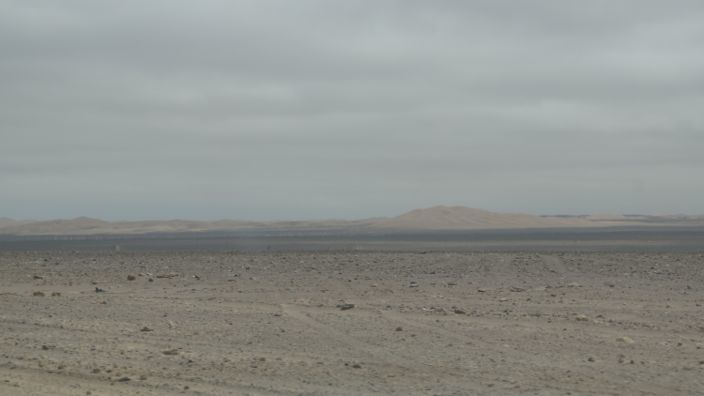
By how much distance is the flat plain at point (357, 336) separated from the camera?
1030 cm

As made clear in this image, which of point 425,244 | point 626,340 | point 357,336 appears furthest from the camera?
point 425,244

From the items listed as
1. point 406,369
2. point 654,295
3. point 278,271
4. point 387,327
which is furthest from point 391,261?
point 406,369

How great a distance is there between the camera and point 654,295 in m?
20.1

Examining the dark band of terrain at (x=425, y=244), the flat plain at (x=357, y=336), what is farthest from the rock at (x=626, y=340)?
the dark band of terrain at (x=425, y=244)

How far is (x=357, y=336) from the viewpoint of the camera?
548 inches

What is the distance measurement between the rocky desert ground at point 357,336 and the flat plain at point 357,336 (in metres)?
0.03

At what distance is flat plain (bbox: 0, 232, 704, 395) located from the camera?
10.3 metres

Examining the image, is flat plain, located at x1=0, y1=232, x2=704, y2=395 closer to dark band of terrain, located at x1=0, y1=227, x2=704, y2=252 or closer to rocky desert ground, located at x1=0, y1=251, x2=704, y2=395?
rocky desert ground, located at x1=0, y1=251, x2=704, y2=395

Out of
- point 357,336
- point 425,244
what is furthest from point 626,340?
point 425,244

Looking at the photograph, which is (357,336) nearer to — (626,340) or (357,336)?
(357,336)

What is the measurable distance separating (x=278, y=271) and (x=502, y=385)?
21100mm

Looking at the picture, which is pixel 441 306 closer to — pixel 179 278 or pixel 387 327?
pixel 387 327

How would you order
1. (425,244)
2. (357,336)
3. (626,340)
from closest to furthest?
(626,340)
(357,336)
(425,244)

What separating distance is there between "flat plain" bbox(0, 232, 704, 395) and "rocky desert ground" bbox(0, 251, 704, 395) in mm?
31
